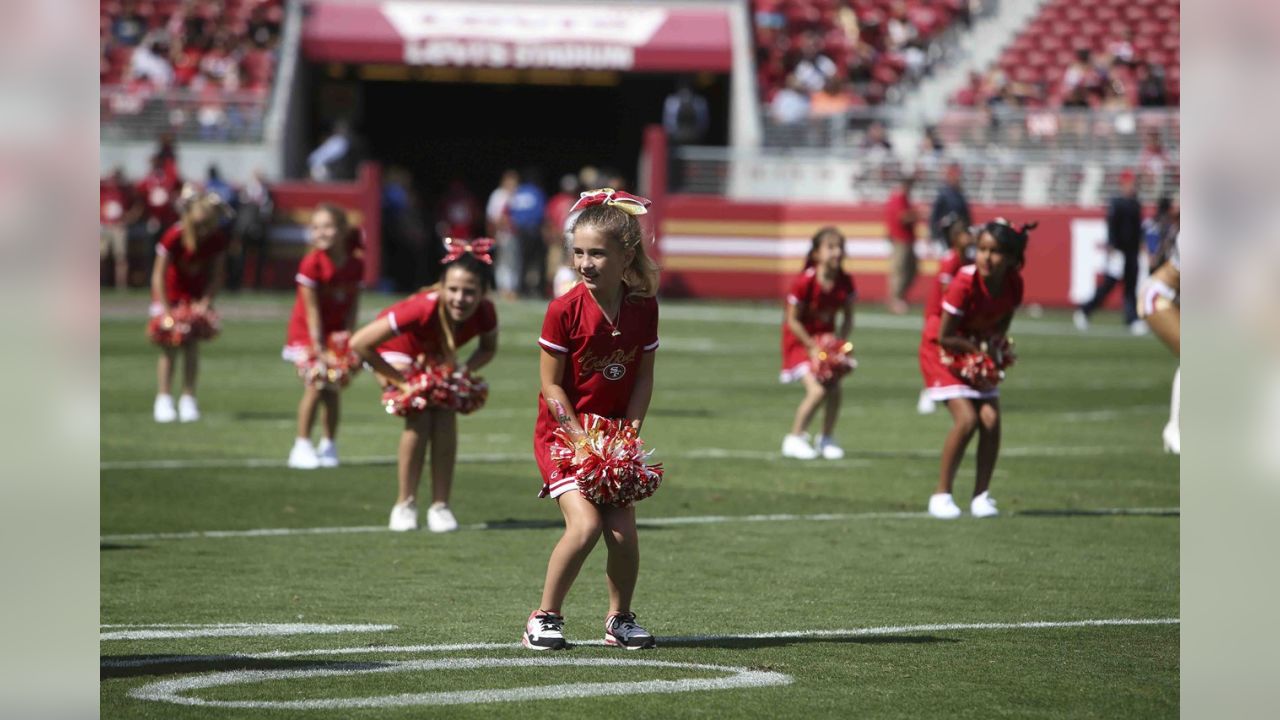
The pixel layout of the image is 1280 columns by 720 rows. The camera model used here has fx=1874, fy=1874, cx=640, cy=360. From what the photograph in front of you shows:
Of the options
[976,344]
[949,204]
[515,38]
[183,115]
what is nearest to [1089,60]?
[949,204]

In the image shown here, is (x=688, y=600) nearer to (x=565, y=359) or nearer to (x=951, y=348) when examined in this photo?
(x=565, y=359)

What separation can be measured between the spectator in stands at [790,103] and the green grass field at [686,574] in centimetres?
1788

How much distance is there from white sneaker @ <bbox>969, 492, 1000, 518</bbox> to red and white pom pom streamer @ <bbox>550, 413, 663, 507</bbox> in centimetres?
445

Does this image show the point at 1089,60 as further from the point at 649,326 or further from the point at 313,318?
the point at 649,326

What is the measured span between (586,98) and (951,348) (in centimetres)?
3330

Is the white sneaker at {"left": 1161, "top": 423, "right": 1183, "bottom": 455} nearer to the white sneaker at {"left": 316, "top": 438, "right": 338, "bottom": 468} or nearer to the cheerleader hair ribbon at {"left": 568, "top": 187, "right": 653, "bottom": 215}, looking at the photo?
the white sneaker at {"left": 316, "top": 438, "right": 338, "bottom": 468}

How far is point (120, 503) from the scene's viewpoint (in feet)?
35.6

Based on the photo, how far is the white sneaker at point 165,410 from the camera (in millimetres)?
15219

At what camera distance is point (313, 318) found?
12336 mm

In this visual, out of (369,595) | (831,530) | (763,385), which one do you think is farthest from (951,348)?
(763,385)

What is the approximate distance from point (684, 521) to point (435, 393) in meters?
1.66

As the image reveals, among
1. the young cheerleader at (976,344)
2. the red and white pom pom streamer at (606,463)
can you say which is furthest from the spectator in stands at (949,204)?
the red and white pom pom streamer at (606,463)

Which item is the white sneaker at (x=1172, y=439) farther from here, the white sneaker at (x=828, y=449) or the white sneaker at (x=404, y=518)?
the white sneaker at (x=404, y=518)

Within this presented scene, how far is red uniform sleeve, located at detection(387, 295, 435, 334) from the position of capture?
9.74m
